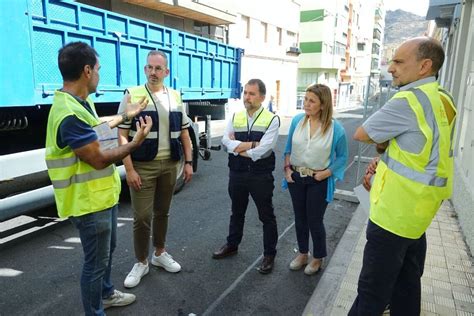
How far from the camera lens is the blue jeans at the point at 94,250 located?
2271mm

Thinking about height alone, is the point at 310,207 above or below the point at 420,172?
below

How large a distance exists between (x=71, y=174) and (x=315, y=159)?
200 centimetres

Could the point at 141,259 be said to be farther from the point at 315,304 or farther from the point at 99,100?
the point at 99,100

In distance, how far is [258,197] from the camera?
3.33 meters

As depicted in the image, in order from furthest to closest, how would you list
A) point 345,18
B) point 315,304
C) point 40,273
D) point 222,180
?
point 345,18, point 222,180, point 40,273, point 315,304

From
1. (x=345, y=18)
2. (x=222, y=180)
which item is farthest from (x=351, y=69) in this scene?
(x=222, y=180)

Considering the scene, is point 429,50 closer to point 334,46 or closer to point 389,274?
point 389,274

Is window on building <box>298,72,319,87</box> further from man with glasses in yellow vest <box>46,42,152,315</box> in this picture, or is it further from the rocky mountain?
the rocky mountain

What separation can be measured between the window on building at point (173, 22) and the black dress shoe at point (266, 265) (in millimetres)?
11703

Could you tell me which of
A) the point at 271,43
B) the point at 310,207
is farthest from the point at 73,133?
the point at 271,43

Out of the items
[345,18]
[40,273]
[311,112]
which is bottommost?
[40,273]

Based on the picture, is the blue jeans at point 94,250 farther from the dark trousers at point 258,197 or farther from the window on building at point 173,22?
the window on building at point 173,22

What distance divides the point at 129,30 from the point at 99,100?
109cm

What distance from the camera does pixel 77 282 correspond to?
3244mm
